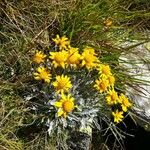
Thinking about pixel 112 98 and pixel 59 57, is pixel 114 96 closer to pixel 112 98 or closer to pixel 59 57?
pixel 112 98

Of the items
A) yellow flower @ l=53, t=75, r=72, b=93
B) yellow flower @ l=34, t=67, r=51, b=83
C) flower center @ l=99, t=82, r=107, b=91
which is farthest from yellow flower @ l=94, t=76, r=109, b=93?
yellow flower @ l=34, t=67, r=51, b=83

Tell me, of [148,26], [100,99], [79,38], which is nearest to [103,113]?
[100,99]

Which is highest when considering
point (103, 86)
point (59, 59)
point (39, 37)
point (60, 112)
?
point (39, 37)

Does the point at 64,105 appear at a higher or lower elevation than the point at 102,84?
lower

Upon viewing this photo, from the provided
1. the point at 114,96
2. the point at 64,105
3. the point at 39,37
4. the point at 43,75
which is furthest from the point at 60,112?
the point at 39,37

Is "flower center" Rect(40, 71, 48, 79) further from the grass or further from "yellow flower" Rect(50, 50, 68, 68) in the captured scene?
the grass

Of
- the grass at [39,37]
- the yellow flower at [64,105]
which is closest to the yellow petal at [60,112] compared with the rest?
the yellow flower at [64,105]
